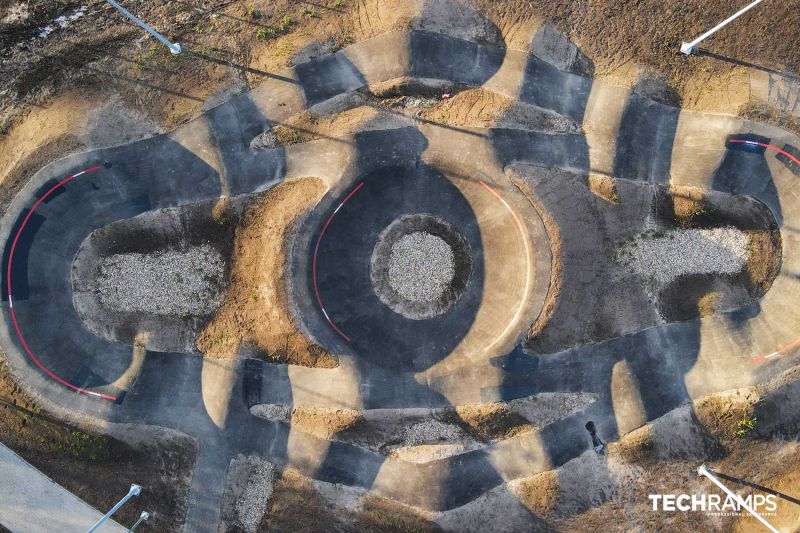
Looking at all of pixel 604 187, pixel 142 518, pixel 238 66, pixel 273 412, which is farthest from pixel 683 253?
pixel 142 518

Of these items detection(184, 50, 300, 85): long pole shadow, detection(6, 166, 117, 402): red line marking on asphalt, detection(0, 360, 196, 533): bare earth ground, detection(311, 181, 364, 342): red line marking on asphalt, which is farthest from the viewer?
detection(311, 181, 364, 342): red line marking on asphalt

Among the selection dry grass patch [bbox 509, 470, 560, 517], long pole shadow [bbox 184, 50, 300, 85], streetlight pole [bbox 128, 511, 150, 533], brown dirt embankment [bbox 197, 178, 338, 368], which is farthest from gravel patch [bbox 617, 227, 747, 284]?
streetlight pole [bbox 128, 511, 150, 533]

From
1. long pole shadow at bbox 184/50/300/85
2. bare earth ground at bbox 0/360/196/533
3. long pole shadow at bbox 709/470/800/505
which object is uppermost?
long pole shadow at bbox 184/50/300/85

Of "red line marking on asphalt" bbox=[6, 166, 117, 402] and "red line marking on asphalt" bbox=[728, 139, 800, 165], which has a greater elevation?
"red line marking on asphalt" bbox=[728, 139, 800, 165]

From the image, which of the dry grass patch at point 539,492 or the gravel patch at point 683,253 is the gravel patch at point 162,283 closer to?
the dry grass patch at point 539,492

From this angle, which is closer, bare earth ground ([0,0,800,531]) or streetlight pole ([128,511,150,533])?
streetlight pole ([128,511,150,533])

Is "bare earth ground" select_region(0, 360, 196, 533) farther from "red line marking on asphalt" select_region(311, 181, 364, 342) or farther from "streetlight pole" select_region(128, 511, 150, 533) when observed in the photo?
"red line marking on asphalt" select_region(311, 181, 364, 342)

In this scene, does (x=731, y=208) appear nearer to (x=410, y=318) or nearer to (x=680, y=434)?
(x=680, y=434)
